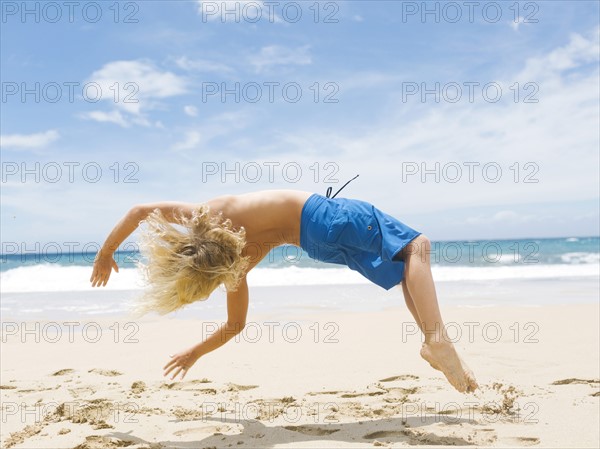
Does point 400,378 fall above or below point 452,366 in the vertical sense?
below

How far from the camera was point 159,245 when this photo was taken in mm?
3135

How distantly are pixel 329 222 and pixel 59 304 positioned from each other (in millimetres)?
10096

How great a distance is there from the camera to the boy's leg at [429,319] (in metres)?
3.01

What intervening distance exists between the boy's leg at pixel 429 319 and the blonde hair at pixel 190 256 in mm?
969

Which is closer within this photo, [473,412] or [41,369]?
[473,412]

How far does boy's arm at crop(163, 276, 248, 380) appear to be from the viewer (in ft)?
11.9

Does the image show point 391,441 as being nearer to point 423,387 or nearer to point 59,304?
point 423,387

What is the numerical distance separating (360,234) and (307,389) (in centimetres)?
173

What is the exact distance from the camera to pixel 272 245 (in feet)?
11.2

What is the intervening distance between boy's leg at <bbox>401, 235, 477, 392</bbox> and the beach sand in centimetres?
36

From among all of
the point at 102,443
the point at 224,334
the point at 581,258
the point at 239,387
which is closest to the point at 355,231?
the point at 224,334

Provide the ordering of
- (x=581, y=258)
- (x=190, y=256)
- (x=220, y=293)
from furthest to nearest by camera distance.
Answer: (x=581, y=258), (x=220, y=293), (x=190, y=256)

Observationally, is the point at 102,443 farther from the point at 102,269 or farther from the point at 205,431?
the point at 102,269

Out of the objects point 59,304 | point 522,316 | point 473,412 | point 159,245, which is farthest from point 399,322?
point 59,304
